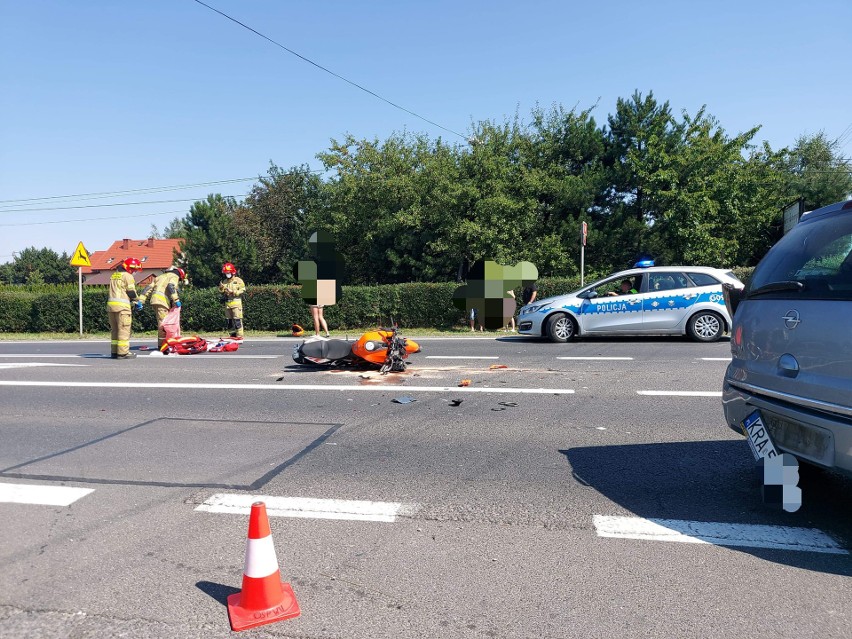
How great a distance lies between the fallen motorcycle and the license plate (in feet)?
20.6

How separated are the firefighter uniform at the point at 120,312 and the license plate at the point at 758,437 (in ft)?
38.7

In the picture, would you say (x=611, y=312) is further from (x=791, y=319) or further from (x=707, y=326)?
(x=791, y=319)

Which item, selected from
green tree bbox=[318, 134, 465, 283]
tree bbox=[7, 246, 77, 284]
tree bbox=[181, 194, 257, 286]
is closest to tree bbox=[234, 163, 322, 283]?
tree bbox=[181, 194, 257, 286]

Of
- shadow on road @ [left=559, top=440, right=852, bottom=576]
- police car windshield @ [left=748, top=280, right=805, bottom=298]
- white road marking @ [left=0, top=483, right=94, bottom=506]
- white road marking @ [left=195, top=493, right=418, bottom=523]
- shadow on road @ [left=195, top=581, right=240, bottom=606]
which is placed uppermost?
police car windshield @ [left=748, top=280, right=805, bottom=298]

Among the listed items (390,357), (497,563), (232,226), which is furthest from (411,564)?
(232,226)

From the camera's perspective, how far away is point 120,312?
1261 cm

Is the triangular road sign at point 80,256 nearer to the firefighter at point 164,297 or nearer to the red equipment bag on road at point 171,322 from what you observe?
the firefighter at point 164,297

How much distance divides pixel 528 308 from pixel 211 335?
10762mm

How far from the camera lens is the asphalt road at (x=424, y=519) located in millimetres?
2877

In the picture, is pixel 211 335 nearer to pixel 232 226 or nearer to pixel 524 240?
pixel 524 240

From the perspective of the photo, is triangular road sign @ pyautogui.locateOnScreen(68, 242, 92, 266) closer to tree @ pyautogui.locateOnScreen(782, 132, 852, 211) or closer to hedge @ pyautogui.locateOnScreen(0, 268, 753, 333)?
hedge @ pyautogui.locateOnScreen(0, 268, 753, 333)

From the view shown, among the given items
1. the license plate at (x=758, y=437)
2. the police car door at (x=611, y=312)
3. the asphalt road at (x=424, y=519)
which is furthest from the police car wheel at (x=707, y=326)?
the license plate at (x=758, y=437)

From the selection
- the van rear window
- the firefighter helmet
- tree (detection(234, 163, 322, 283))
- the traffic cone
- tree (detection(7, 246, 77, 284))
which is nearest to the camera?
the traffic cone

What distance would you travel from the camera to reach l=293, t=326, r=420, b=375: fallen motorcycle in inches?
384
